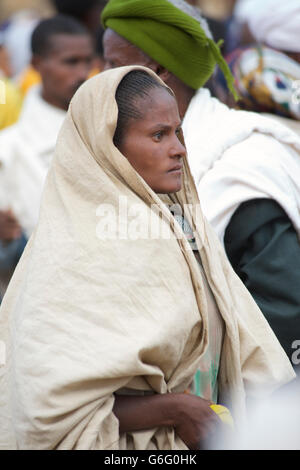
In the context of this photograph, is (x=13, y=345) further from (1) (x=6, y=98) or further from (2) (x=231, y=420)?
(1) (x=6, y=98)

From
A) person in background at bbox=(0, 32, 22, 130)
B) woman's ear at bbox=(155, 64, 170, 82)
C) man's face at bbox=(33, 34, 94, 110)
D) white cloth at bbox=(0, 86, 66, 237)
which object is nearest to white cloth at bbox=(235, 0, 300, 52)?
woman's ear at bbox=(155, 64, 170, 82)

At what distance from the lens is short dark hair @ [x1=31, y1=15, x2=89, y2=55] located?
6.72 metres

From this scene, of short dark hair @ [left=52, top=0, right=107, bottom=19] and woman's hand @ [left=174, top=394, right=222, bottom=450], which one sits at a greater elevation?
woman's hand @ [left=174, top=394, right=222, bottom=450]

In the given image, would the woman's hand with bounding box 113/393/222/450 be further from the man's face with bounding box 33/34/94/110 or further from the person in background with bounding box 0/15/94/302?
the man's face with bounding box 33/34/94/110

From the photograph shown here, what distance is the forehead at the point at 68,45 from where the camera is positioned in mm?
6652

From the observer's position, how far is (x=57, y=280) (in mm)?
2770

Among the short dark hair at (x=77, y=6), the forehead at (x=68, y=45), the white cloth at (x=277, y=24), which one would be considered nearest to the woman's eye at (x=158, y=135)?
the white cloth at (x=277, y=24)

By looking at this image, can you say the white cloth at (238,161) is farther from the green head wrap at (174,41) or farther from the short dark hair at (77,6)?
the short dark hair at (77,6)

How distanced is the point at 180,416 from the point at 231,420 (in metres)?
0.20

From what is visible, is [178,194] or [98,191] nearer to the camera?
[98,191]

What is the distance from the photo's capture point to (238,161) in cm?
368

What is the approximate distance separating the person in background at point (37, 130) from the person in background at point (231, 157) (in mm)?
1641

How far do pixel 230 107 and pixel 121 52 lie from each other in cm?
130
